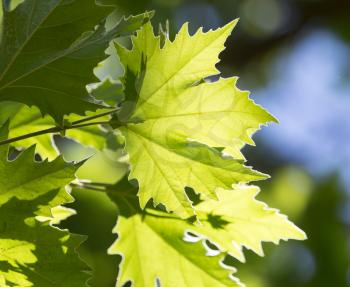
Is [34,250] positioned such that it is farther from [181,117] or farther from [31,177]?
[181,117]

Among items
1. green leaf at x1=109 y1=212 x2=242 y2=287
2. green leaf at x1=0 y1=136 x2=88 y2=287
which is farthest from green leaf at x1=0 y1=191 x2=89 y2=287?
green leaf at x1=109 y1=212 x2=242 y2=287

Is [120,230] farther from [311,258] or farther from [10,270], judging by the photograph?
[311,258]

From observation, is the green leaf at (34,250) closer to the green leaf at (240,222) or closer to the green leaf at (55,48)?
the green leaf at (55,48)

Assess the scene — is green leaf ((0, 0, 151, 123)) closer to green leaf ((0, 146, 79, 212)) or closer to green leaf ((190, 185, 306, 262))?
green leaf ((0, 146, 79, 212))

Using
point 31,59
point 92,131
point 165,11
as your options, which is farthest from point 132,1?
point 31,59

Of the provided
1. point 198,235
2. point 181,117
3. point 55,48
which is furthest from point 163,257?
point 55,48
